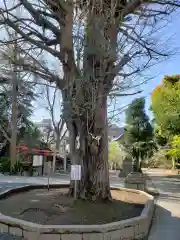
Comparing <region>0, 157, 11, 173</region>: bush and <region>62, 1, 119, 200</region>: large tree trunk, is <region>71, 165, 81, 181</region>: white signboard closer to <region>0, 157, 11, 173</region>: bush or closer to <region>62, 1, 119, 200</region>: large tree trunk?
<region>62, 1, 119, 200</region>: large tree trunk

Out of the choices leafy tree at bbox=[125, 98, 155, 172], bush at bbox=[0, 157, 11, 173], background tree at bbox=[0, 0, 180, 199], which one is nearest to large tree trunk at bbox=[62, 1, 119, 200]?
background tree at bbox=[0, 0, 180, 199]

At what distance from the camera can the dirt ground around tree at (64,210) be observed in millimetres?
6793

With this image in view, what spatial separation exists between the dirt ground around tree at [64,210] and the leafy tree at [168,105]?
14.9 meters

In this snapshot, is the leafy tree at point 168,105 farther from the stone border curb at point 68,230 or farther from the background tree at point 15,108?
the stone border curb at point 68,230

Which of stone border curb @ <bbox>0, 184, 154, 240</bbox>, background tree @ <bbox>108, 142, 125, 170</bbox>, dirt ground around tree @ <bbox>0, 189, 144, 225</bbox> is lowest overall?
stone border curb @ <bbox>0, 184, 154, 240</bbox>

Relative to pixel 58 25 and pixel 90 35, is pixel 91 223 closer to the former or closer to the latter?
pixel 90 35

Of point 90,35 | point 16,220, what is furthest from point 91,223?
point 90,35

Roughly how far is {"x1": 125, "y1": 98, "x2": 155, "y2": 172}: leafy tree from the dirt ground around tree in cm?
1717

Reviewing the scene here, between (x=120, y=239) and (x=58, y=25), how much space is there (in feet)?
19.6

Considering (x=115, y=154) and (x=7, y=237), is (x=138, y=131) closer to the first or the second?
(x=115, y=154)

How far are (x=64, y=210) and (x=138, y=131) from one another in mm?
19616

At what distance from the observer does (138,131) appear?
87.2 feet

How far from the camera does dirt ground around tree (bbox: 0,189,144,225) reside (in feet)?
22.3

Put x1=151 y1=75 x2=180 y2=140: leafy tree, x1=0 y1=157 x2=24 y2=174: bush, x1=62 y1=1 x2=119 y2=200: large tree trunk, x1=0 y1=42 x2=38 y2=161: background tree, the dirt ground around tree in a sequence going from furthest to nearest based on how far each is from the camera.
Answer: x1=0 y1=42 x2=38 y2=161: background tree
x1=0 y1=157 x2=24 y2=174: bush
x1=151 y1=75 x2=180 y2=140: leafy tree
x1=62 y1=1 x2=119 y2=200: large tree trunk
the dirt ground around tree
